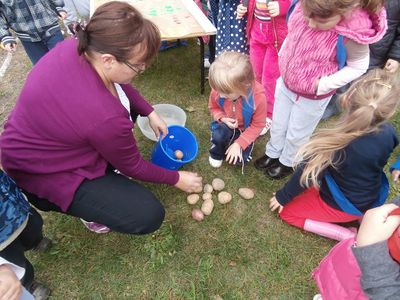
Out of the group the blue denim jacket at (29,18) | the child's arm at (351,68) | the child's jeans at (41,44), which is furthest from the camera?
the child's jeans at (41,44)

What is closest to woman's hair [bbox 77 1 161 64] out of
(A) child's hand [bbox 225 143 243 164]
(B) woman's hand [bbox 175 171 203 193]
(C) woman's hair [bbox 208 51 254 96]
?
(C) woman's hair [bbox 208 51 254 96]

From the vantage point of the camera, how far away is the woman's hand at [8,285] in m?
1.12

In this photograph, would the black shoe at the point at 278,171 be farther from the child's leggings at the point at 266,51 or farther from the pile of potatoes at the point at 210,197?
the child's leggings at the point at 266,51

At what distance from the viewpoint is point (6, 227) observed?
1321 mm

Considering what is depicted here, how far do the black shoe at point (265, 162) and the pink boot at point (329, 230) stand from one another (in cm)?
57

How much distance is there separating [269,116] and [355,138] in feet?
4.32

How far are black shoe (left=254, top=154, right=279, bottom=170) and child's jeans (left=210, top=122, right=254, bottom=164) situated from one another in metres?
0.09

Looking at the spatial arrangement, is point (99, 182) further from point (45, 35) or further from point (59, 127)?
point (45, 35)

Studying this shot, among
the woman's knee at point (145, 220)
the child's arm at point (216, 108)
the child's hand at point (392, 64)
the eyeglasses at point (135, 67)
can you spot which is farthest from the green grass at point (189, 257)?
the child's hand at point (392, 64)

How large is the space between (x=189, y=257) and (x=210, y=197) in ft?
1.44

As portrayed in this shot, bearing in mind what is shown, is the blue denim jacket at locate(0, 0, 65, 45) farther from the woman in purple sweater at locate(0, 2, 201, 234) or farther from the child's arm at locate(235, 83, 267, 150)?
the child's arm at locate(235, 83, 267, 150)

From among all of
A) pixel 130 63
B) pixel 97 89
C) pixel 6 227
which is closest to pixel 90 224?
pixel 6 227

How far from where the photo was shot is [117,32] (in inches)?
50.7

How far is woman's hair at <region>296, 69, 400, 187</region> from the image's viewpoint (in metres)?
1.38
